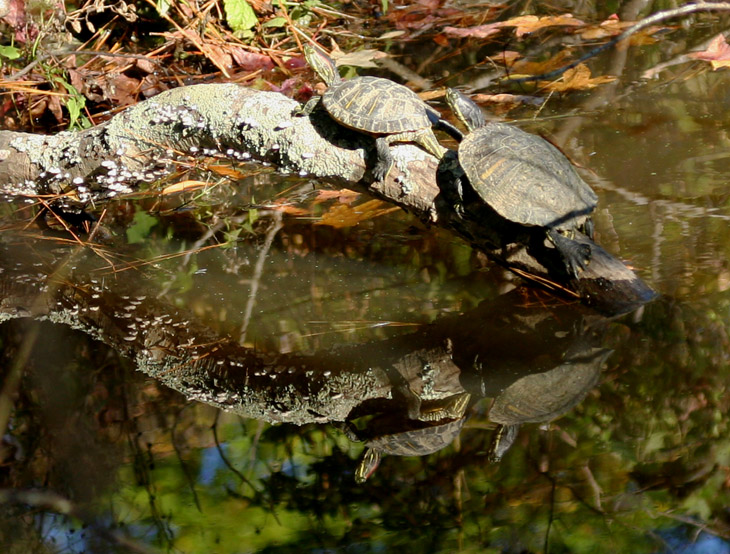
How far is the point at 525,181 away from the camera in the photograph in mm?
2688

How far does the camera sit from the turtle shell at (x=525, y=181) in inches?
103

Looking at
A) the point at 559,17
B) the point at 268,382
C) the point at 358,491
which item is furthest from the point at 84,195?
the point at 559,17

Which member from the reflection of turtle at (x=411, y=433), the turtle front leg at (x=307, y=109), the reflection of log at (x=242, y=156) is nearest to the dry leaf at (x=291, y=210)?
the reflection of log at (x=242, y=156)

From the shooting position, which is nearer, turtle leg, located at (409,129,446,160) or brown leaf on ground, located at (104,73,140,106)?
turtle leg, located at (409,129,446,160)

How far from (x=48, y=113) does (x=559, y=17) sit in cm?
357

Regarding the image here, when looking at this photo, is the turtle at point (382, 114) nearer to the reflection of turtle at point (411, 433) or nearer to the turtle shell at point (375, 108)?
the turtle shell at point (375, 108)

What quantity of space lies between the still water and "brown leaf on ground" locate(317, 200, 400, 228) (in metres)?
0.07

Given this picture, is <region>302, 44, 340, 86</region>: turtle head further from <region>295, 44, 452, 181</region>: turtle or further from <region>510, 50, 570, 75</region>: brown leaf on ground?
<region>510, 50, 570, 75</region>: brown leaf on ground

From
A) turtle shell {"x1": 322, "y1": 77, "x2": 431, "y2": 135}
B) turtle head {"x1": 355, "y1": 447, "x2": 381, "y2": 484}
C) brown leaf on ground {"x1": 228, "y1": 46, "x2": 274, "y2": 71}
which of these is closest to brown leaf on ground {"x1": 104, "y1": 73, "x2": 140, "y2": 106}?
brown leaf on ground {"x1": 228, "y1": 46, "x2": 274, "y2": 71}

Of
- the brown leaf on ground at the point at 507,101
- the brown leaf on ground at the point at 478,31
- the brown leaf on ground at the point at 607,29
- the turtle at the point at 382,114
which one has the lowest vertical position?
the brown leaf on ground at the point at 478,31

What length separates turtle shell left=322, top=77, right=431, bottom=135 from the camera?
9.29 feet

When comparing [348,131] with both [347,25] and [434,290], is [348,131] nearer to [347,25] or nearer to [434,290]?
[434,290]

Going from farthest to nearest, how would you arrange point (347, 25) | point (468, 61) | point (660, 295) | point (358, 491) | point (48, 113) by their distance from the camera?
point (347, 25) → point (468, 61) → point (48, 113) → point (660, 295) → point (358, 491)

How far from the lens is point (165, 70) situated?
5.04 m
